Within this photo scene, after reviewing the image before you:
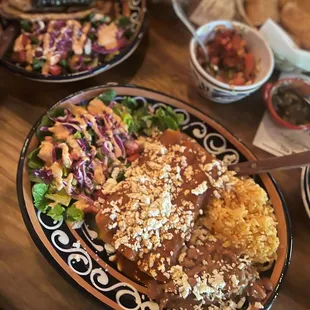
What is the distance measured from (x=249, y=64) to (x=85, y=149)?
0.70m

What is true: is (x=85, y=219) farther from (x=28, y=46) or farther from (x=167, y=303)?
(x=28, y=46)

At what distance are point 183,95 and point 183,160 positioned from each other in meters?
0.40

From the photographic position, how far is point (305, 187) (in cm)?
139

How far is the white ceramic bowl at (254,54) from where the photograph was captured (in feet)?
4.75

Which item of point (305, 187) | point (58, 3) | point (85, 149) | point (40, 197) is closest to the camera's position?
point (40, 197)

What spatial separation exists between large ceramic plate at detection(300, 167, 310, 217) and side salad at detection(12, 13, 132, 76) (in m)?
0.74

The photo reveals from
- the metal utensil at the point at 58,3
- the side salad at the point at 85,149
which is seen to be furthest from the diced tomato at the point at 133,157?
the metal utensil at the point at 58,3

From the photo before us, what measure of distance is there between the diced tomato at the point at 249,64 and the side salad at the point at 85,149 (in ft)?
1.09

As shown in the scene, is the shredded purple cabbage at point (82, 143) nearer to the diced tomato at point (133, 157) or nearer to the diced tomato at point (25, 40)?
the diced tomato at point (133, 157)

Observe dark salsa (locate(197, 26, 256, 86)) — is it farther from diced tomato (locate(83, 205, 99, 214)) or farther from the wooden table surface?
diced tomato (locate(83, 205, 99, 214))

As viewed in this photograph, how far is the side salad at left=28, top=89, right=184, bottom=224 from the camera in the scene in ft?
3.80

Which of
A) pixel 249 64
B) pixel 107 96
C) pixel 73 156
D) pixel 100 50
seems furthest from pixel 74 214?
pixel 249 64

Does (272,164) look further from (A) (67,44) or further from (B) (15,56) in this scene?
(B) (15,56)

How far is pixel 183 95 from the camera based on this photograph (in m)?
1.59
